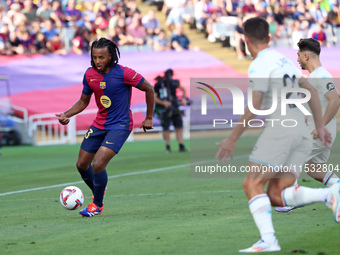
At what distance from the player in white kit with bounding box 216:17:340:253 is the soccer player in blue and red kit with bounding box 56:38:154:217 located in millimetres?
2923

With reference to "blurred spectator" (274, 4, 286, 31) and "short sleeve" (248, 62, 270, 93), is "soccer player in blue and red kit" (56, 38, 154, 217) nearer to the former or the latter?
"short sleeve" (248, 62, 270, 93)

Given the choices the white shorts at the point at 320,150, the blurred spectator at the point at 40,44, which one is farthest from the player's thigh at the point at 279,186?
the blurred spectator at the point at 40,44

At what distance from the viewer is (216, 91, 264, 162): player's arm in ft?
19.2

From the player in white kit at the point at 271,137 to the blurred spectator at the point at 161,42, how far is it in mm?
23446

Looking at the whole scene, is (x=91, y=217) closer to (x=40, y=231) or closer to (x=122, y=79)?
(x=40, y=231)

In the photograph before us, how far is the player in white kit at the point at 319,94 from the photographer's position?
852 cm

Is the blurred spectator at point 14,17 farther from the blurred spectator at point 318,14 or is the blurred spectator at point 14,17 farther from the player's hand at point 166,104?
the blurred spectator at point 318,14

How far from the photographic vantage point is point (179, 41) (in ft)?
98.5

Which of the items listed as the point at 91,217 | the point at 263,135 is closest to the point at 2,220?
the point at 91,217

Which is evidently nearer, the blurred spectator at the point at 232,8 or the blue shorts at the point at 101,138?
the blue shorts at the point at 101,138

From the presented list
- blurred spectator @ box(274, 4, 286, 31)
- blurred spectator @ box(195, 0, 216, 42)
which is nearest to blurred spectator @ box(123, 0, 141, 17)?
blurred spectator @ box(195, 0, 216, 42)

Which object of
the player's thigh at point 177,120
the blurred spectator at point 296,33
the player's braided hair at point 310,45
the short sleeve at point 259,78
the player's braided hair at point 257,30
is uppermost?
the player's braided hair at point 257,30

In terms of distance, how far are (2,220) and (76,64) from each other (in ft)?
62.3

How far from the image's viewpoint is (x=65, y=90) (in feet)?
87.9
